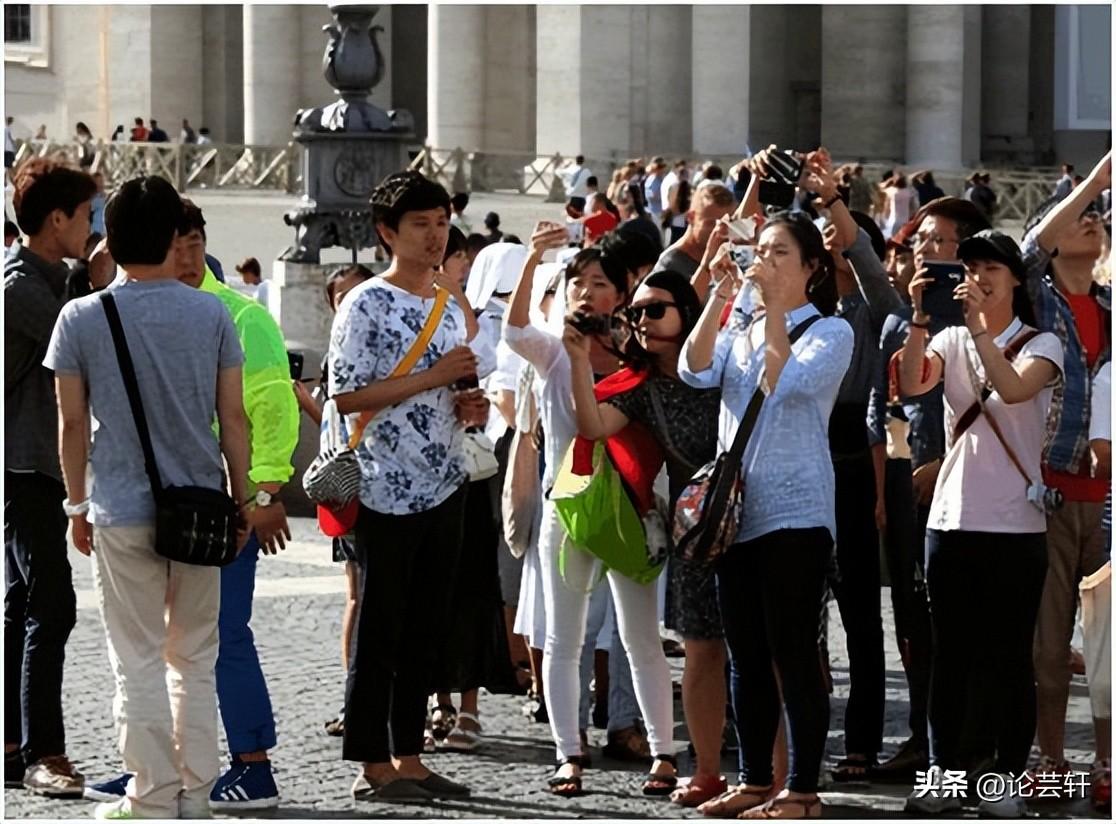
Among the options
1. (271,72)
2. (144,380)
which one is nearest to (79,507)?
(144,380)

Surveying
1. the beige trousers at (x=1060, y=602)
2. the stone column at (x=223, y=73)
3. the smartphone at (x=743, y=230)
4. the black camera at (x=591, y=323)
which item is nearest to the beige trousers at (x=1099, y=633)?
the beige trousers at (x=1060, y=602)

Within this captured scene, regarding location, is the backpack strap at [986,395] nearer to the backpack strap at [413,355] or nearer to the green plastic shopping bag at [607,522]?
the green plastic shopping bag at [607,522]

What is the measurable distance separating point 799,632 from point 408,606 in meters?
1.25

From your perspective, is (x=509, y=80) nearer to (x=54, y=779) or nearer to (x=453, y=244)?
(x=453, y=244)

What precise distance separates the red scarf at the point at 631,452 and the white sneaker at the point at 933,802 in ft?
3.88

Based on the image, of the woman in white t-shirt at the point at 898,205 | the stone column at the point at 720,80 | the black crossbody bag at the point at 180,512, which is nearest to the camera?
the black crossbody bag at the point at 180,512

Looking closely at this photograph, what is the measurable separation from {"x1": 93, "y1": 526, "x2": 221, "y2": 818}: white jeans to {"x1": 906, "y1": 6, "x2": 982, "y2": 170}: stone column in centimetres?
3713

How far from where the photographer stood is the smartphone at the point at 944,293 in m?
8.34

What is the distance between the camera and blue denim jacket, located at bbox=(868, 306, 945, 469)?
8430mm

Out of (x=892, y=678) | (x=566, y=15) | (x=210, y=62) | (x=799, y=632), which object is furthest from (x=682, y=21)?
(x=799, y=632)

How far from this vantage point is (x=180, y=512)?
6945 mm

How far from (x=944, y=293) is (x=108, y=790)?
313cm

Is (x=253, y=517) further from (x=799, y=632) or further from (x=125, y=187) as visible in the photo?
(x=799, y=632)

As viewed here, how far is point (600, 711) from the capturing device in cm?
918
